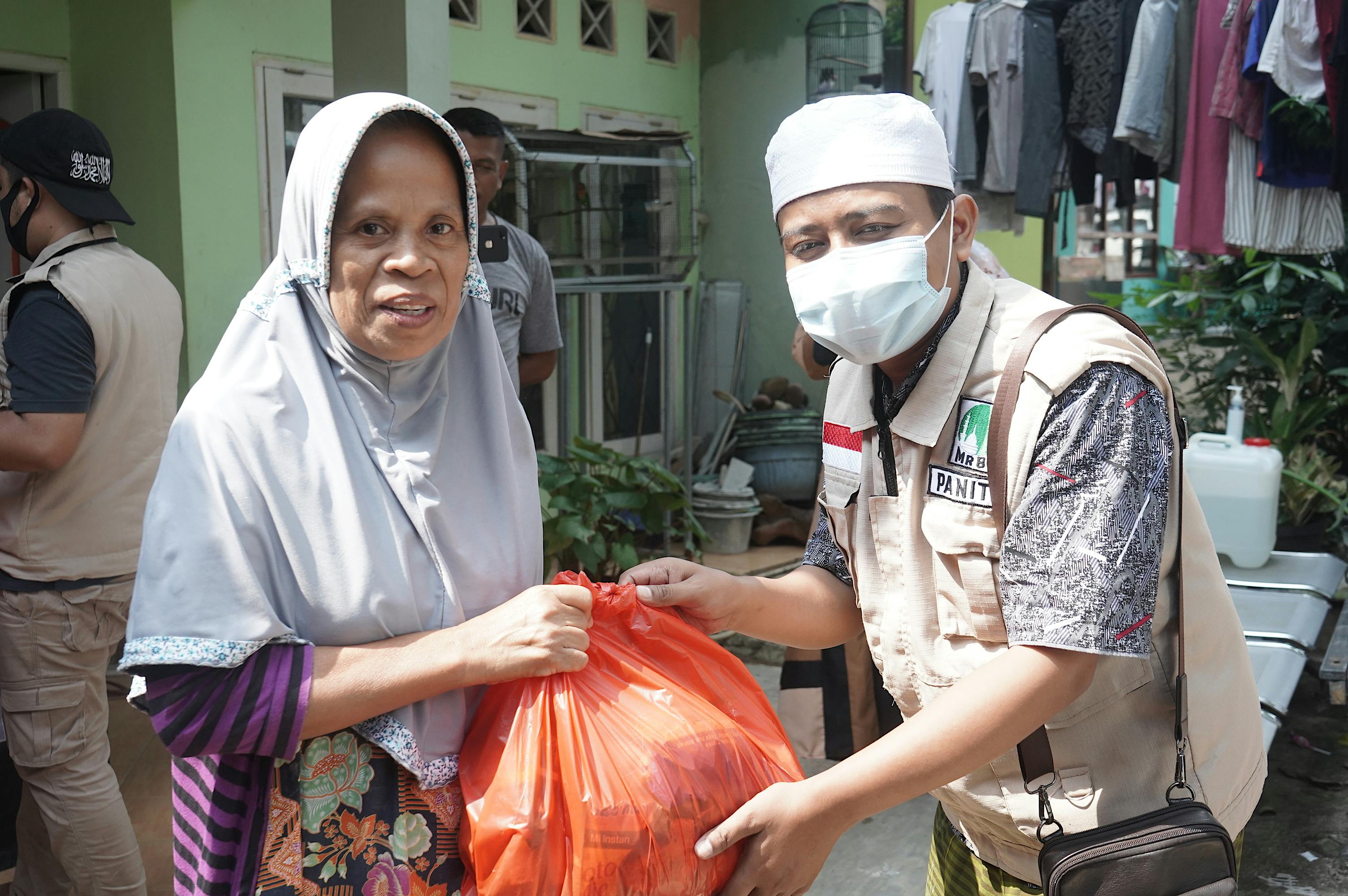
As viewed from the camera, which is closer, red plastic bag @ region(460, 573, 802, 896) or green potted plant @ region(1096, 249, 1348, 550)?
red plastic bag @ region(460, 573, 802, 896)

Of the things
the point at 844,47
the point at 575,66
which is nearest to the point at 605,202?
the point at 575,66

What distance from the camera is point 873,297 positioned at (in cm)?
139

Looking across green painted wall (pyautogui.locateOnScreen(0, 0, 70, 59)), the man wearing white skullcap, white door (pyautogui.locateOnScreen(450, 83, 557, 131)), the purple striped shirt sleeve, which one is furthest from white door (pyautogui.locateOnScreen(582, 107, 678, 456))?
the purple striped shirt sleeve

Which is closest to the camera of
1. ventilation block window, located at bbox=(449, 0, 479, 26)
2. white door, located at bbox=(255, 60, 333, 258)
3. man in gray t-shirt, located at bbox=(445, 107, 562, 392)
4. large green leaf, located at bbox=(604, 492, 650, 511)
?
man in gray t-shirt, located at bbox=(445, 107, 562, 392)

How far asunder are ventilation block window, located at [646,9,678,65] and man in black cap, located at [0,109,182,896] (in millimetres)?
4303

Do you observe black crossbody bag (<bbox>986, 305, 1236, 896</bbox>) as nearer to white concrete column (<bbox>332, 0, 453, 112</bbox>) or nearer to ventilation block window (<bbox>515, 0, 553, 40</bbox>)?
white concrete column (<bbox>332, 0, 453, 112</bbox>)

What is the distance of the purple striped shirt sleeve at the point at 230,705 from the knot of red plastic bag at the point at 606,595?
1.15 feet

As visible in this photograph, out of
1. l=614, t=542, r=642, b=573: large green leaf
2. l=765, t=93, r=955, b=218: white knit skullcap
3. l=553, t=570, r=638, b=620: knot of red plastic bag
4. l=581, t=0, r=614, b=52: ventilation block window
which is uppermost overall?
l=581, t=0, r=614, b=52: ventilation block window


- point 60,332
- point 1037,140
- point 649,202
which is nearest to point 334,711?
point 60,332

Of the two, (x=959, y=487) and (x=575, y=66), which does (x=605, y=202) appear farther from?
(x=959, y=487)

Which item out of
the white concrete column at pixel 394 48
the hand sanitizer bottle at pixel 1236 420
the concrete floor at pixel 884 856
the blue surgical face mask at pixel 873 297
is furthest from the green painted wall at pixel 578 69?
the blue surgical face mask at pixel 873 297

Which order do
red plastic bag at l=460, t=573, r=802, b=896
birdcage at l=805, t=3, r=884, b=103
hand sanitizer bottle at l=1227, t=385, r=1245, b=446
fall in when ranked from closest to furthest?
red plastic bag at l=460, t=573, r=802, b=896
hand sanitizer bottle at l=1227, t=385, r=1245, b=446
birdcage at l=805, t=3, r=884, b=103

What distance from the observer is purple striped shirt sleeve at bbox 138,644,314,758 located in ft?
3.98

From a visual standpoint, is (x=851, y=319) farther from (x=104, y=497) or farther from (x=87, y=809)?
(x=87, y=809)
